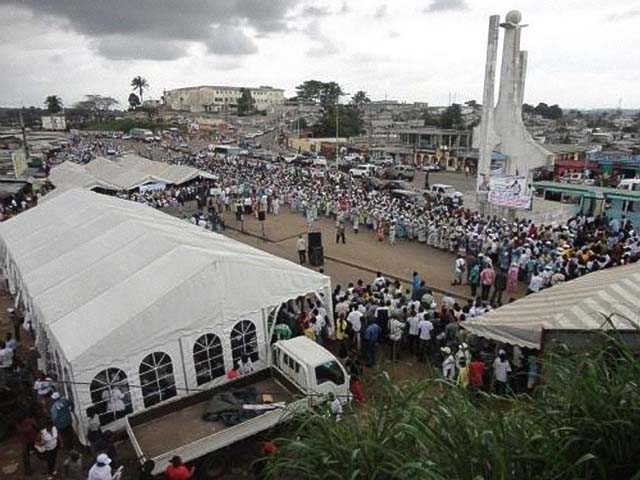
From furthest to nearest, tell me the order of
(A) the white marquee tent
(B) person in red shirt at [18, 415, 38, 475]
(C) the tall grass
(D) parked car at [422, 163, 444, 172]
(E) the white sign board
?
(E) the white sign board < (D) parked car at [422, 163, 444, 172] < (A) the white marquee tent < (B) person in red shirt at [18, 415, 38, 475] < (C) the tall grass

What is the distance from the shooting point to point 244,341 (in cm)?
941

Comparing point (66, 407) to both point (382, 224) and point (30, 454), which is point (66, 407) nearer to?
point (30, 454)

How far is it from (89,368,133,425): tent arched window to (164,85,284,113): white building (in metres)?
142

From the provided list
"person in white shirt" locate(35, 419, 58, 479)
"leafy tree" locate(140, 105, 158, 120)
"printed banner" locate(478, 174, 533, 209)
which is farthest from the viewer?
"leafy tree" locate(140, 105, 158, 120)

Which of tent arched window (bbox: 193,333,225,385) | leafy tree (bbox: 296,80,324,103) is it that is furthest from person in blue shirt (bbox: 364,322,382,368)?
leafy tree (bbox: 296,80,324,103)

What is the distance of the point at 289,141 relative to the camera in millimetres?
73062

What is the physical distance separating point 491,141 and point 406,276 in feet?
32.5

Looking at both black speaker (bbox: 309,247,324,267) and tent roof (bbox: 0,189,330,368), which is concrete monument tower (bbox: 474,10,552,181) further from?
tent roof (bbox: 0,189,330,368)

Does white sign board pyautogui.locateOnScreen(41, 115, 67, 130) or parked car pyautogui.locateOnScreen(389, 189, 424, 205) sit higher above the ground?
white sign board pyautogui.locateOnScreen(41, 115, 67, 130)

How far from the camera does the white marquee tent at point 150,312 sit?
26.0ft

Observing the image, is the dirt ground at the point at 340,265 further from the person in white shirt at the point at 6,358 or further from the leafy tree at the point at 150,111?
the leafy tree at the point at 150,111

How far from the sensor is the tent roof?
8148 millimetres

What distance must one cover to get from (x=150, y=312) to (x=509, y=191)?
17366 millimetres

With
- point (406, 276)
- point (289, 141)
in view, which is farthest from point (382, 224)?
point (289, 141)
